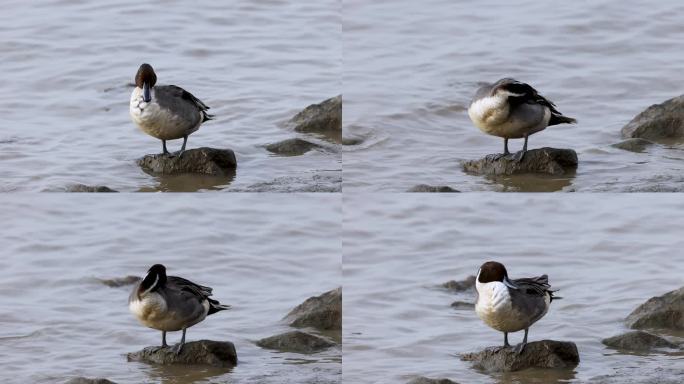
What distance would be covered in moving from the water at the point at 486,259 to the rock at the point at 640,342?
0.12 meters

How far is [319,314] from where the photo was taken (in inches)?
444

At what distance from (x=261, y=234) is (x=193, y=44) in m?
3.01

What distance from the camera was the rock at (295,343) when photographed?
10.7m

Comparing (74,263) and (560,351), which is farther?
(74,263)

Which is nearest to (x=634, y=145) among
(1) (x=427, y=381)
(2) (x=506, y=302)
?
(2) (x=506, y=302)

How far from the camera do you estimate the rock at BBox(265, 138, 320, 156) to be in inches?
470

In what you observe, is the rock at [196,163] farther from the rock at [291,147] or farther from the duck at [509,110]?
the duck at [509,110]


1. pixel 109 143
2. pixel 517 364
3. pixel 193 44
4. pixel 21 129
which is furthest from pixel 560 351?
pixel 193 44

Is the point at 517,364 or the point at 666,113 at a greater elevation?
the point at 666,113

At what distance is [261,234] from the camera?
41.9ft

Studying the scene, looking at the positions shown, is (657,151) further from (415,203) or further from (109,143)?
(109,143)

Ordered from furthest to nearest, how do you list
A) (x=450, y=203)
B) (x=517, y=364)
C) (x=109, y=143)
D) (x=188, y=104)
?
(x=450, y=203) < (x=109, y=143) < (x=188, y=104) < (x=517, y=364)

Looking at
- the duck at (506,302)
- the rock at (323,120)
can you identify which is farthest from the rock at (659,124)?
the rock at (323,120)

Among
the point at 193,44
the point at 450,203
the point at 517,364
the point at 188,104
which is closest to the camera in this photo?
the point at 517,364
